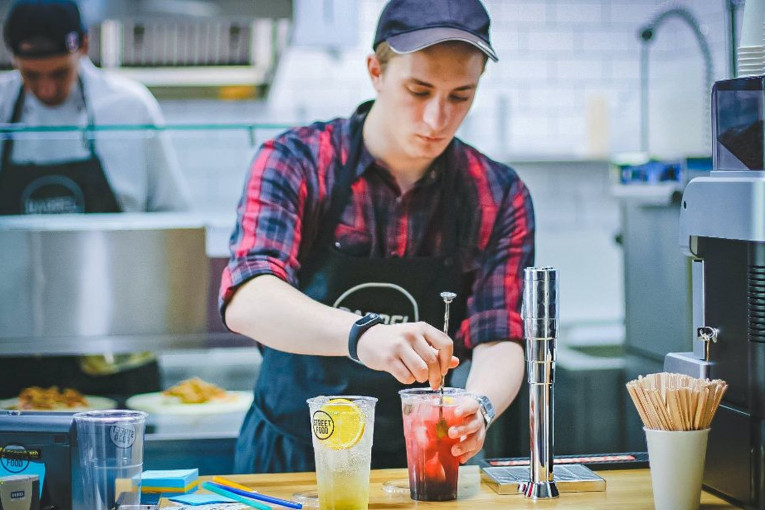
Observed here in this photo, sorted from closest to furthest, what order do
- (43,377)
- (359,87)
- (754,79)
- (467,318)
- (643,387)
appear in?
(643,387), (754,79), (467,318), (43,377), (359,87)

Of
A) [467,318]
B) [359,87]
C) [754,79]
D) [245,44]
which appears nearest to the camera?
[754,79]

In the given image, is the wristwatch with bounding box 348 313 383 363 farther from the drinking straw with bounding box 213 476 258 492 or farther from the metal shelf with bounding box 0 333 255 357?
the metal shelf with bounding box 0 333 255 357

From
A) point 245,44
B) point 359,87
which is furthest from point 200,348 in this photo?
point 359,87

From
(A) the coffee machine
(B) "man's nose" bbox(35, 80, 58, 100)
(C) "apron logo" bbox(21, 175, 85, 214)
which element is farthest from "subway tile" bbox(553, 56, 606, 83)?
(A) the coffee machine

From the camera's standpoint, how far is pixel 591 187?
5.51 metres

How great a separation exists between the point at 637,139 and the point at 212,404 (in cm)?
350

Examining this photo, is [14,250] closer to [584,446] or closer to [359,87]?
[584,446]

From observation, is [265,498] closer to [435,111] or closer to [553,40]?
[435,111]

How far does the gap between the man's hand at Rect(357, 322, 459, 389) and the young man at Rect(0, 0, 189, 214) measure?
6.48 feet

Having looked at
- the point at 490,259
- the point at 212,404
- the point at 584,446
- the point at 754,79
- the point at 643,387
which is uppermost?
the point at 754,79

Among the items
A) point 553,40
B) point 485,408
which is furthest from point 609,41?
point 485,408

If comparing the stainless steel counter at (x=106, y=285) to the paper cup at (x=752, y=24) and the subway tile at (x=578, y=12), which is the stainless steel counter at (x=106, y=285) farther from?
the subway tile at (x=578, y=12)

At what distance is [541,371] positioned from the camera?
1592 millimetres

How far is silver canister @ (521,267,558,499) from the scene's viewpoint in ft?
5.16
